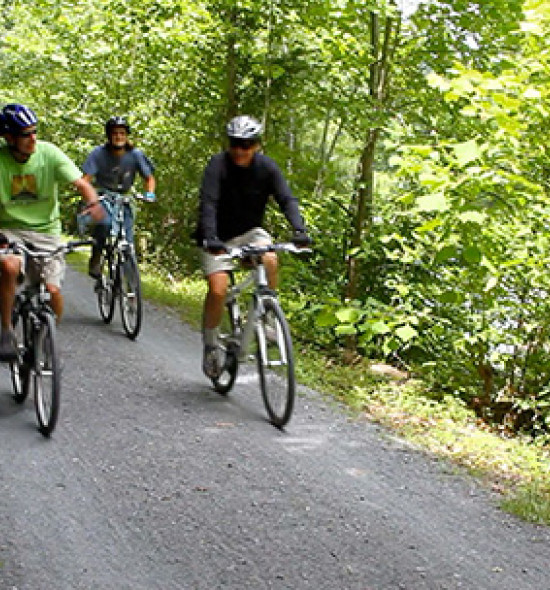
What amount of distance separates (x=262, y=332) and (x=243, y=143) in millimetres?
1395

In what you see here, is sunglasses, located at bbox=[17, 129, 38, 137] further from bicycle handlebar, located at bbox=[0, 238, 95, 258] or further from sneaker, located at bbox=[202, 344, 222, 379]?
sneaker, located at bbox=[202, 344, 222, 379]

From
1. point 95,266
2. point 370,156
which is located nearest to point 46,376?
point 95,266

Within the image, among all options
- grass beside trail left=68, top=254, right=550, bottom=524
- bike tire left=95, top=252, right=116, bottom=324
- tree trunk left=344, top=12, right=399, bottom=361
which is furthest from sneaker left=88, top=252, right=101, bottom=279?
tree trunk left=344, top=12, right=399, bottom=361

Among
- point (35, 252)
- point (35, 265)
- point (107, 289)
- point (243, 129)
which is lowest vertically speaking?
point (107, 289)

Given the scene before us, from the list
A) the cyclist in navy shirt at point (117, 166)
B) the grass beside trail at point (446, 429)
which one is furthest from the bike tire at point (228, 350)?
the cyclist in navy shirt at point (117, 166)

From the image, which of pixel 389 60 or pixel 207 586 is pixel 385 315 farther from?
pixel 207 586

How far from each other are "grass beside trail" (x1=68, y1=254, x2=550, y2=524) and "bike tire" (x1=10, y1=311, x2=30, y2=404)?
2707mm

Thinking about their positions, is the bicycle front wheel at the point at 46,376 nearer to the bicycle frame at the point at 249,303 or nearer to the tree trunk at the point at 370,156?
the bicycle frame at the point at 249,303

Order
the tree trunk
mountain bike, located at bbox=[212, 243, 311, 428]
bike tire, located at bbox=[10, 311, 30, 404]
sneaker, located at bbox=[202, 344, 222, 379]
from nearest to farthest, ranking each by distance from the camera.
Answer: mountain bike, located at bbox=[212, 243, 311, 428] → bike tire, located at bbox=[10, 311, 30, 404] → sneaker, located at bbox=[202, 344, 222, 379] → the tree trunk

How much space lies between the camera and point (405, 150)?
22.2 feet

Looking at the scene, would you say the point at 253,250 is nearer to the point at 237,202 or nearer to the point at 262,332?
the point at 237,202

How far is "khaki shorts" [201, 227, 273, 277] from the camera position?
6.67 metres

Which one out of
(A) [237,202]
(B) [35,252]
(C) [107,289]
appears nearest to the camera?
(B) [35,252]

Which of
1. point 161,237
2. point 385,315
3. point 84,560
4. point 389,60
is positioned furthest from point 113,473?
point 161,237
